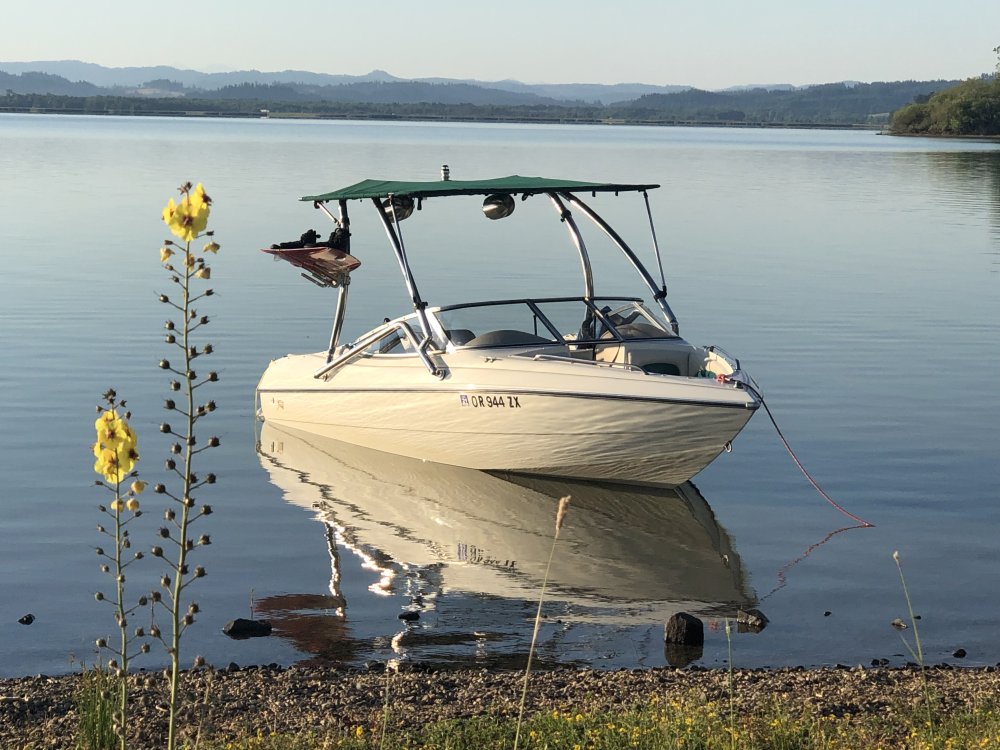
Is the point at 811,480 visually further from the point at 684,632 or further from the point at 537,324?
the point at 684,632

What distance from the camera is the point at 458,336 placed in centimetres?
1482

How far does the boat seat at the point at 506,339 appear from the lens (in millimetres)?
14688

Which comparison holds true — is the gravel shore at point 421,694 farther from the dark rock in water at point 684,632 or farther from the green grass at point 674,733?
the dark rock in water at point 684,632

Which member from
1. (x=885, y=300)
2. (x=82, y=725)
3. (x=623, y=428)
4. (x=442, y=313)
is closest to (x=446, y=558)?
(x=623, y=428)

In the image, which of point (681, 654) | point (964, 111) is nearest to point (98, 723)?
point (681, 654)

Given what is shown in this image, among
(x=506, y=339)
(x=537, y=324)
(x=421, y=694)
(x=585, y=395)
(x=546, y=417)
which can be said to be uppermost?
(x=537, y=324)

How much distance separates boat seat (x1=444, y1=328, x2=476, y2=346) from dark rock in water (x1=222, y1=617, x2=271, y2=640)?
471cm

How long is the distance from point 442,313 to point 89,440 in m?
5.00

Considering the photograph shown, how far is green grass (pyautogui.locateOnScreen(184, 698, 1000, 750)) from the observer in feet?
23.8

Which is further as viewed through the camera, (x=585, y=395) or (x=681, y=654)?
(x=585, y=395)

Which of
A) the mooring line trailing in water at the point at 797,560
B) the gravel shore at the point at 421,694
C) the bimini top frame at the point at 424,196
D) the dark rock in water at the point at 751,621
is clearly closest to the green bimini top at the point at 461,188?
the bimini top frame at the point at 424,196

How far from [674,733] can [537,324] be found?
8071 mm

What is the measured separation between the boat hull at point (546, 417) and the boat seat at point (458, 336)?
1.29 feet

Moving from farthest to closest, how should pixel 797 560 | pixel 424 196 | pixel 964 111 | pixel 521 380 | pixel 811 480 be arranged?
pixel 964 111, pixel 811 480, pixel 424 196, pixel 521 380, pixel 797 560
